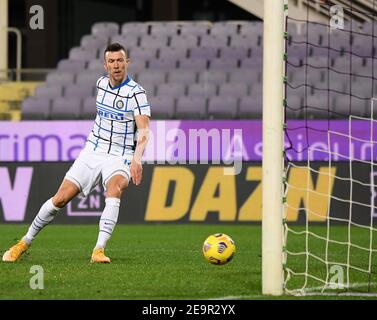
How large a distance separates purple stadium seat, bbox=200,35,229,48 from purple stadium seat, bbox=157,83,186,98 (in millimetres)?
1748

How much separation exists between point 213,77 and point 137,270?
1129 cm

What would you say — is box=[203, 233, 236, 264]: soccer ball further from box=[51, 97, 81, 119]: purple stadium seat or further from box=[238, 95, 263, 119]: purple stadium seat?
box=[51, 97, 81, 119]: purple stadium seat

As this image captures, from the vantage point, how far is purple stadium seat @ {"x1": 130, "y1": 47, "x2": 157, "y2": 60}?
21453 mm

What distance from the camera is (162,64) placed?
21219 mm

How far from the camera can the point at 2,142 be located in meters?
18.2

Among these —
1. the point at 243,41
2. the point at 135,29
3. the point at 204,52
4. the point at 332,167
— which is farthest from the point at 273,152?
the point at 135,29

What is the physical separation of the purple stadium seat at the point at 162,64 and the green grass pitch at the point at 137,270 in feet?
23.3

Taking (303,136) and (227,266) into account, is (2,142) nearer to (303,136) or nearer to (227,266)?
(303,136)

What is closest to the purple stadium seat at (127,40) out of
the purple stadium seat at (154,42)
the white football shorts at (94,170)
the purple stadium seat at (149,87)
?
the purple stadium seat at (154,42)

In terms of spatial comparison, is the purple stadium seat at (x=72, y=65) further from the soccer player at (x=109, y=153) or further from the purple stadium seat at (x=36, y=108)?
the soccer player at (x=109, y=153)

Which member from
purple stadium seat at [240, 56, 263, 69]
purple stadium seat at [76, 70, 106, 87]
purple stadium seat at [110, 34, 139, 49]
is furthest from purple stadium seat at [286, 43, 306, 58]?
purple stadium seat at [76, 70, 106, 87]

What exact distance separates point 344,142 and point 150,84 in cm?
449
